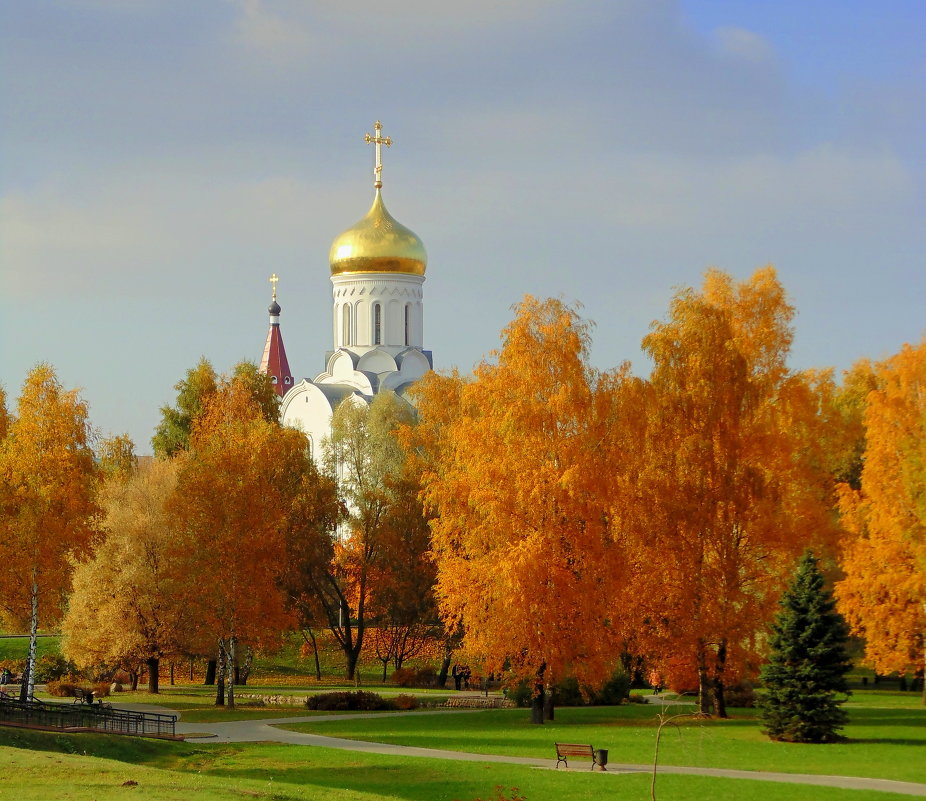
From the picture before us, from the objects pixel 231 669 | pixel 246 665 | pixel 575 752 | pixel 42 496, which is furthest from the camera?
pixel 246 665

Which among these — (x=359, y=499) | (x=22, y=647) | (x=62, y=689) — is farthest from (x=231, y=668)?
(x=22, y=647)

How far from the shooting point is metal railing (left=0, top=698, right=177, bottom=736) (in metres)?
25.3

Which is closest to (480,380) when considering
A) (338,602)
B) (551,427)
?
(551,427)

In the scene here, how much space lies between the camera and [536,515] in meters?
29.3

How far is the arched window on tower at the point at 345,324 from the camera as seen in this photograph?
67.3 metres

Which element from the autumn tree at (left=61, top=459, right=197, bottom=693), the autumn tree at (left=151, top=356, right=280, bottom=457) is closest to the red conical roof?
the autumn tree at (left=151, top=356, right=280, bottom=457)

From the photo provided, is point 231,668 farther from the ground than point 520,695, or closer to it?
farther from the ground

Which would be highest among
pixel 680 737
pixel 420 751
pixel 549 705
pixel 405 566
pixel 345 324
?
pixel 345 324

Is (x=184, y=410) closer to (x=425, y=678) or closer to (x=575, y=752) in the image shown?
(x=425, y=678)

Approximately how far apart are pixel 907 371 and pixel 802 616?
442 inches

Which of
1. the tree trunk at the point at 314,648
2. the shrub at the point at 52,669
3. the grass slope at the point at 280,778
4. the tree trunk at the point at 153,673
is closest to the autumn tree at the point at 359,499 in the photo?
the tree trunk at the point at 314,648

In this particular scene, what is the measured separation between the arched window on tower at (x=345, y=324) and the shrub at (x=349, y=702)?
35.4 metres

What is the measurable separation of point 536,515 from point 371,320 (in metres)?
38.6

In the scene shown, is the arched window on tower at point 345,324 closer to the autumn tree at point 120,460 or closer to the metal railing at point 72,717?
the autumn tree at point 120,460
